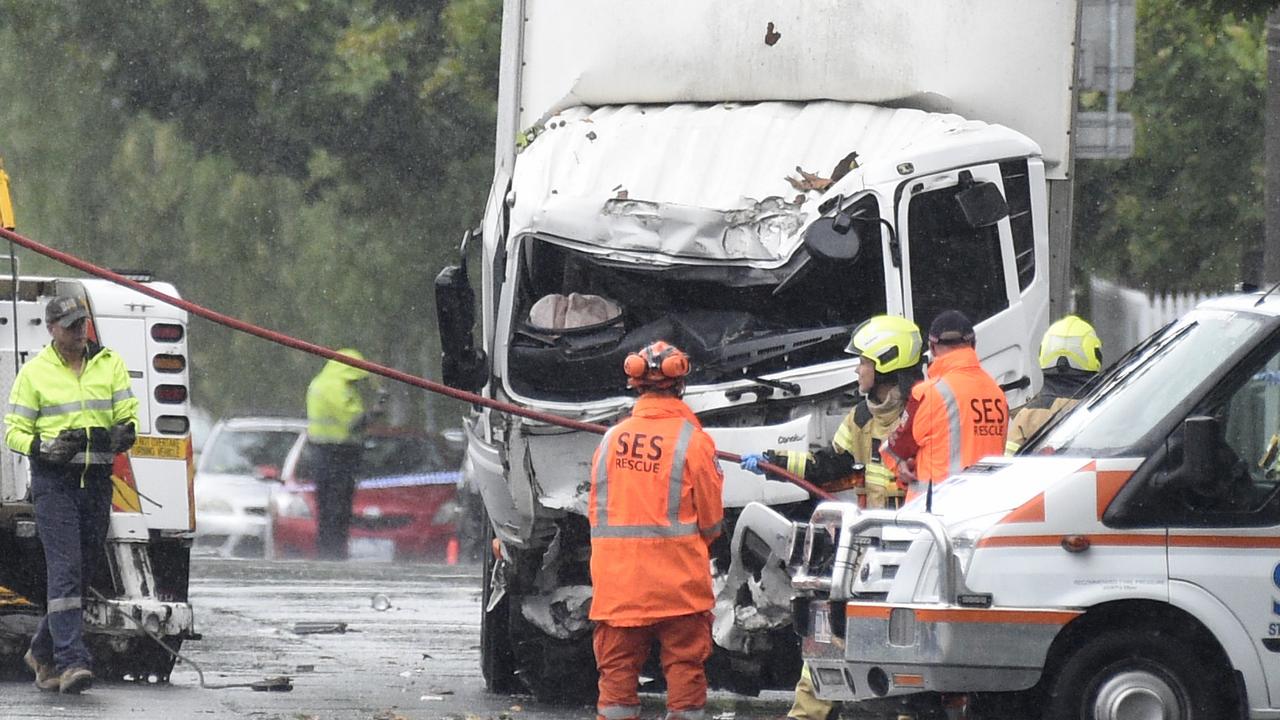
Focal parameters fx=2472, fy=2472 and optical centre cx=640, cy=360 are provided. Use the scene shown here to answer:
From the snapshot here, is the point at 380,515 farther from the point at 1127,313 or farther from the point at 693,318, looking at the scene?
the point at 693,318

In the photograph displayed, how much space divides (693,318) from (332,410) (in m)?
12.1

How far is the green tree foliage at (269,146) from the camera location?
832 inches

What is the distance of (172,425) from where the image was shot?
11359 mm

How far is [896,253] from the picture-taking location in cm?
976

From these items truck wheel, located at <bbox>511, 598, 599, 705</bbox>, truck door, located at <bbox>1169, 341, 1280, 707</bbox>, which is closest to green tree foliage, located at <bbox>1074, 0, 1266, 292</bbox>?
truck wheel, located at <bbox>511, 598, 599, 705</bbox>

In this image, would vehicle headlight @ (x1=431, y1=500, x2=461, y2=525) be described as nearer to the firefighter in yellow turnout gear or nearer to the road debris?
the road debris

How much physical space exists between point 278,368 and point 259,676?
2087 centimetres

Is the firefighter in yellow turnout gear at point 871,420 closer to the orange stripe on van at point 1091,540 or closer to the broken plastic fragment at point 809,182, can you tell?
the broken plastic fragment at point 809,182

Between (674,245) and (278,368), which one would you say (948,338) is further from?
(278,368)

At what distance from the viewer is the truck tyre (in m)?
7.34

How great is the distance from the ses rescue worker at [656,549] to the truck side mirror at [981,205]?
2.08 meters

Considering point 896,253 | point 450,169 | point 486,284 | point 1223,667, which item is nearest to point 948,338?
point 896,253

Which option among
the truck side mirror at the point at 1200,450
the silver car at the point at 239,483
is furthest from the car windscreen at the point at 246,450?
the truck side mirror at the point at 1200,450

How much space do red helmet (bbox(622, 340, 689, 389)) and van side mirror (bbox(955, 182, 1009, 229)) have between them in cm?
206
